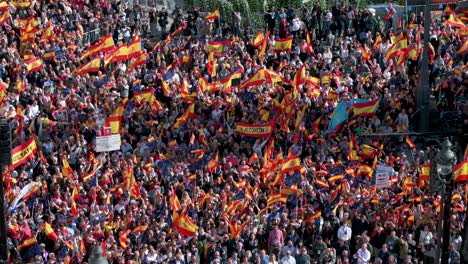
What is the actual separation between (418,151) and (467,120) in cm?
189

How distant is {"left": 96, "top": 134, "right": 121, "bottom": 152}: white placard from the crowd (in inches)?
10.0

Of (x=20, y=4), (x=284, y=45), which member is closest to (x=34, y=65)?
(x=20, y=4)

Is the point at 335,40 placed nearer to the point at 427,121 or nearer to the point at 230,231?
the point at 427,121

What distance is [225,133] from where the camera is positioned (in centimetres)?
3947

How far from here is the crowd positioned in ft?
107

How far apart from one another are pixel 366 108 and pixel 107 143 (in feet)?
23.2

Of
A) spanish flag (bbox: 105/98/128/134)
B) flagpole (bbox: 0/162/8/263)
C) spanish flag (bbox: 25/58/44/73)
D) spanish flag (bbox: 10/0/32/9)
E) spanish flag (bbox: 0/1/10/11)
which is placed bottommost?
spanish flag (bbox: 105/98/128/134)

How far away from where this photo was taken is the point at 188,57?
1737 inches

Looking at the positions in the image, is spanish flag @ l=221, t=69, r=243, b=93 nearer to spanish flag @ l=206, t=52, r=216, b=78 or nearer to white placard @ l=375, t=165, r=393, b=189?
spanish flag @ l=206, t=52, r=216, b=78

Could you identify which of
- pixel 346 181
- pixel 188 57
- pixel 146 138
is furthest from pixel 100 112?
pixel 346 181

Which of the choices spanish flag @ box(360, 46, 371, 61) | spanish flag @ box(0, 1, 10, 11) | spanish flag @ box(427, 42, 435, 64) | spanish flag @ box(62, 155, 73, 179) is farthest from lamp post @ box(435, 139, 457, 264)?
spanish flag @ box(0, 1, 10, 11)

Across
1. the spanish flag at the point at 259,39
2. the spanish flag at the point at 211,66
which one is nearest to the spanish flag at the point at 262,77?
the spanish flag at the point at 211,66

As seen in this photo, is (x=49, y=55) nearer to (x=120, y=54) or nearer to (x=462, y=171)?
(x=120, y=54)

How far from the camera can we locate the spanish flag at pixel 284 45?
43.6 metres
